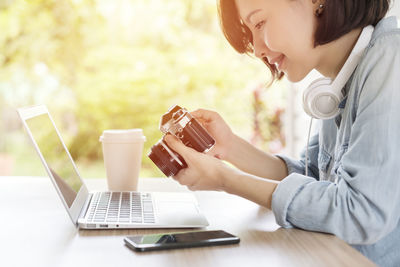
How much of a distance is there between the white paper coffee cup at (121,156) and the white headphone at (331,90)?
1.49 ft

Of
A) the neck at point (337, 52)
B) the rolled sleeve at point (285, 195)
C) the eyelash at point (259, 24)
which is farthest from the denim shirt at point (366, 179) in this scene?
the eyelash at point (259, 24)

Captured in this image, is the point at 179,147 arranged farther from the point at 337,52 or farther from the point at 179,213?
the point at 337,52

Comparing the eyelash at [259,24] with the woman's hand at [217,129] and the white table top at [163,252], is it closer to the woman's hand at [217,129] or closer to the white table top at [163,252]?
the woman's hand at [217,129]

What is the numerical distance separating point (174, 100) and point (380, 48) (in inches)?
184

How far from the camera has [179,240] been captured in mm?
939

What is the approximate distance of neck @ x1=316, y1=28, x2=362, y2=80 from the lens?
1229 mm

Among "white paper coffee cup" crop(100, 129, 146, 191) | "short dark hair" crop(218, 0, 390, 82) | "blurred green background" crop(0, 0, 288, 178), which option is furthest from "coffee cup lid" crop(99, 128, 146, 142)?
"blurred green background" crop(0, 0, 288, 178)

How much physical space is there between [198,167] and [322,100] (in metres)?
0.31

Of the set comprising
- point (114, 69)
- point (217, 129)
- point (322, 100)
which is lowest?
point (114, 69)

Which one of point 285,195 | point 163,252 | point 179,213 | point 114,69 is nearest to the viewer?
point 163,252

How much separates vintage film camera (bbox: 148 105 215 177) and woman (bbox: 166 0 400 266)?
0.02 meters

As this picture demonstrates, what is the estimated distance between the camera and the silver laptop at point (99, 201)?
3.44ft

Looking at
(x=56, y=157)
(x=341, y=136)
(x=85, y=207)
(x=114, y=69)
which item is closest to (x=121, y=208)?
(x=85, y=207)

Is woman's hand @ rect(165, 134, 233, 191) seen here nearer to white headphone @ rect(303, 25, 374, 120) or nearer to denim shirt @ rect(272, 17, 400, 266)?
denim shirt @ rect(272, 17, 400, 266)
